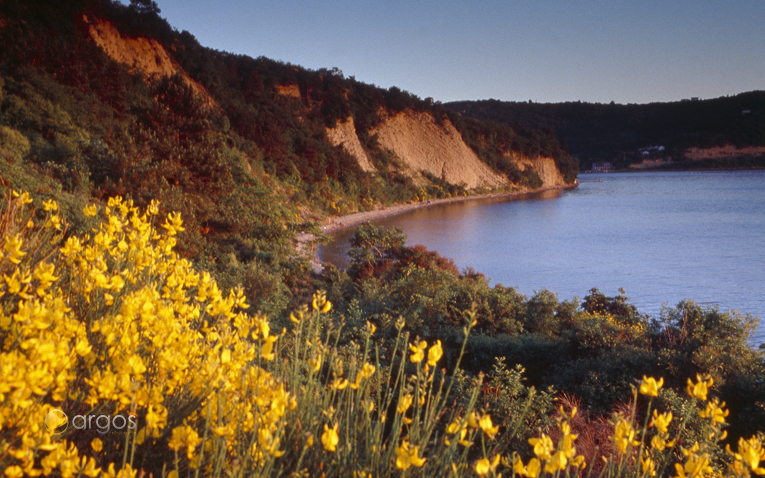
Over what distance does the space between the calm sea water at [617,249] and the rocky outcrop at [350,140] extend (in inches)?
254

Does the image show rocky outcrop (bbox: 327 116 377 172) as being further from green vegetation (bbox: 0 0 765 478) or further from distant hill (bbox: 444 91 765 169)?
distant hill (bbox: 444 91 765 169)

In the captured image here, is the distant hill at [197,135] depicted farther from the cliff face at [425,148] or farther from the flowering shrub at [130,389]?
the flowering shrub at [130,389]

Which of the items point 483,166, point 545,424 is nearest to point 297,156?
point 545,424

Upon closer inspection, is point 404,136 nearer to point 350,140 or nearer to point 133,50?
point 350,140

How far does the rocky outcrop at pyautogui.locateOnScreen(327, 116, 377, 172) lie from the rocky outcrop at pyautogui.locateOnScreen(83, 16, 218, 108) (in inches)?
438

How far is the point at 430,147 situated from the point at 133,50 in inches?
1048

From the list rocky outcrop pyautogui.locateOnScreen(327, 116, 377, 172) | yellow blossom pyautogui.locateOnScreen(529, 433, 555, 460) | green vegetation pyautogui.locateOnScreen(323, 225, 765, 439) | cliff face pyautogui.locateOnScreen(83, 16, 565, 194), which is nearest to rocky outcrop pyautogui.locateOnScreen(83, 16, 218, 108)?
cliff face pyautogui.locateOnScreen(83, 16, 565, 194)

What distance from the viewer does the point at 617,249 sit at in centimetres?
1612

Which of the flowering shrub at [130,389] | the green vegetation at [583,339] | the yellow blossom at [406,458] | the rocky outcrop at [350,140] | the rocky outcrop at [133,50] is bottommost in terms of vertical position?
the green vegetation at [583,339]

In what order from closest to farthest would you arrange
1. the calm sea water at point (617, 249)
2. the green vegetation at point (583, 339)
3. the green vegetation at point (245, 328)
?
the green vegetation at point (245, 328), the green vegetation at point (583, 339), the calm sea water at point (617, 249)

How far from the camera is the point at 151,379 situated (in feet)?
5.30

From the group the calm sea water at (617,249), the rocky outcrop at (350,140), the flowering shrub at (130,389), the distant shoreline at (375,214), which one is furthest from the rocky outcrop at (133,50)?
the flowering shrub at (130,389)

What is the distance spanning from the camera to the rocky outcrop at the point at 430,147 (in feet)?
125

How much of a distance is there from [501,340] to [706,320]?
2.42 metres
